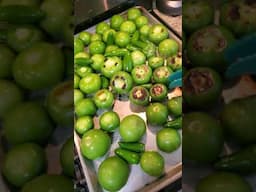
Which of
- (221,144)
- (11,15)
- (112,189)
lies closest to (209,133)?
(221,144)

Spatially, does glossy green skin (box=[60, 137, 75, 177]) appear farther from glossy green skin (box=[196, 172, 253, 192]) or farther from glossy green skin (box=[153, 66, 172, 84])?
glossy green skin (box=[153, 66, 172, 84])

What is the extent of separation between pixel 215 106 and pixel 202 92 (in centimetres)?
5

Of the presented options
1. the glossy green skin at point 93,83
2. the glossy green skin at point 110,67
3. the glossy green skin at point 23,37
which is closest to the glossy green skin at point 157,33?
the glossy green skin at point 110,67

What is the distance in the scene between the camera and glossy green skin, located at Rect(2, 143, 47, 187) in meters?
0.56

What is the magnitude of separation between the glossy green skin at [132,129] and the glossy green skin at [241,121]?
0.54 ft

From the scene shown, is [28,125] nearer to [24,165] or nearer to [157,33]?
[24,165]

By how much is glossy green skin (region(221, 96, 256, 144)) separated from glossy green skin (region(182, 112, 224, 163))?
4 cm

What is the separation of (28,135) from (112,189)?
0.16 meters

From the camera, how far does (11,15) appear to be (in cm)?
70

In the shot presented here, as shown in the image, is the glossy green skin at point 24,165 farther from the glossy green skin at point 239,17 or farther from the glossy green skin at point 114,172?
the glossy green skin at point 239,17

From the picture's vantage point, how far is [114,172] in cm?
60

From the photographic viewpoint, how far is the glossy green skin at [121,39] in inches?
39.8

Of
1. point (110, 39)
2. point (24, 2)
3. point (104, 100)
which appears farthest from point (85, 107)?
point (110, 39)

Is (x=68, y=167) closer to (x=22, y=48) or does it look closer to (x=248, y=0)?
(x=22, y=48)
